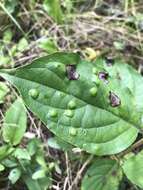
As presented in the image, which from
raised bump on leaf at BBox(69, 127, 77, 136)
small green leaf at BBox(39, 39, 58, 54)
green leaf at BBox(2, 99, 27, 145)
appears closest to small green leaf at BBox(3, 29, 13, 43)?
small green leaf at BBox(39, 39, 58, 54)

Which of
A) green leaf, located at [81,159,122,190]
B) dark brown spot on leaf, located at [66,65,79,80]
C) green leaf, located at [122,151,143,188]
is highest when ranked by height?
dark brown spot on leaf, located at [66,65,79,80]

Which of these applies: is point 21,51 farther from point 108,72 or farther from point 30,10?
A: point 108,72

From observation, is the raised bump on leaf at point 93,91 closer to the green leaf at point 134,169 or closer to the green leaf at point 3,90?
the green leaf at point 134,169

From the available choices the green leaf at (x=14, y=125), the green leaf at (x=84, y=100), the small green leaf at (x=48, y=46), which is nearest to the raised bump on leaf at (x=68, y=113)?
the green leaf at (x=84, y=100)

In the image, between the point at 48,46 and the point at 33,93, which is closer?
the point at 33,93

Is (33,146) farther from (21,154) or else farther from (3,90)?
(3,90)

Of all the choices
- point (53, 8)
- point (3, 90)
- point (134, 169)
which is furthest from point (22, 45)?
point (134, 169)

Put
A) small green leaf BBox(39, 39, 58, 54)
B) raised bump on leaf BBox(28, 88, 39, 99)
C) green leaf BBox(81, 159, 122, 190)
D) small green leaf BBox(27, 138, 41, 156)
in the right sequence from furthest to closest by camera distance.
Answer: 1. small green leaf BBox(39, 39, 58, 54)
2. small green leaf BBox(27, 138, 41, 156)
3. green leaf BBox(81, 159, 122, 190)
4. raised bump on leaf BBox(28, 88, 39, 99)

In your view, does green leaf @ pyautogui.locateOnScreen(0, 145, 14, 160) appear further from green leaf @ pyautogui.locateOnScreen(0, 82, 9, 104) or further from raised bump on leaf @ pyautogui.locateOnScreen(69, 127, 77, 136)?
raised bump on leaf @ pyautogui.locateOnScreen(69, 127, 77, 136)
